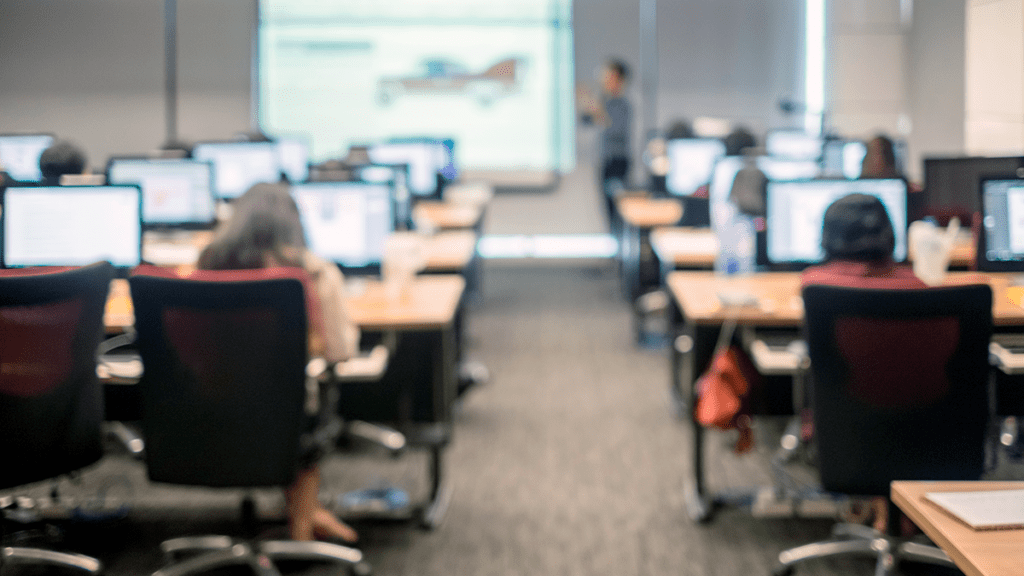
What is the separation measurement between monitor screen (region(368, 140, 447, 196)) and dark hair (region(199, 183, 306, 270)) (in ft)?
12.1

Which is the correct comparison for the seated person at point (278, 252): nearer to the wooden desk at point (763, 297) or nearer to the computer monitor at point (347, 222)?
the computer monitor at point (347, 222)

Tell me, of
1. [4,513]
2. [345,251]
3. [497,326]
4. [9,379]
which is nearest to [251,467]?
[9,379]

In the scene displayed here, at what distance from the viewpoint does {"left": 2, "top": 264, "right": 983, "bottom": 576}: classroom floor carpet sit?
3.14 meters

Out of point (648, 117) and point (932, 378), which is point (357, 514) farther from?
point (648, 117)

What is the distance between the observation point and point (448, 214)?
6.50 meters

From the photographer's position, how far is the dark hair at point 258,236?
2.79 m

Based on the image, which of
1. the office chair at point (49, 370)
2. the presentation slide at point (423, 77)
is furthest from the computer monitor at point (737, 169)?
Answer: the presentation slide at point (423, 77)

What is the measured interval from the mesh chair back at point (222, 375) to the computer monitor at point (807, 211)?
→ 2.02 m

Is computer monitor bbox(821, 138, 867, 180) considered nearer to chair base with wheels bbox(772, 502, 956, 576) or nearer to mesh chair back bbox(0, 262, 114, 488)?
chair base with wheels bbox(772, 502, 956, 576)

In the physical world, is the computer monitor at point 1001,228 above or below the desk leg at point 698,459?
above

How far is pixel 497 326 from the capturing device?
22.3ft

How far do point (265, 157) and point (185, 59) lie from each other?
3.99 metres

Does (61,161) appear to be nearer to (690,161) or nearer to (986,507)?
(690,161)

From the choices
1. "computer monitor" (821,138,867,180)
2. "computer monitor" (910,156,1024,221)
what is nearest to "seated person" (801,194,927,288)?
"computer monitor" (910,156,1024,221)
